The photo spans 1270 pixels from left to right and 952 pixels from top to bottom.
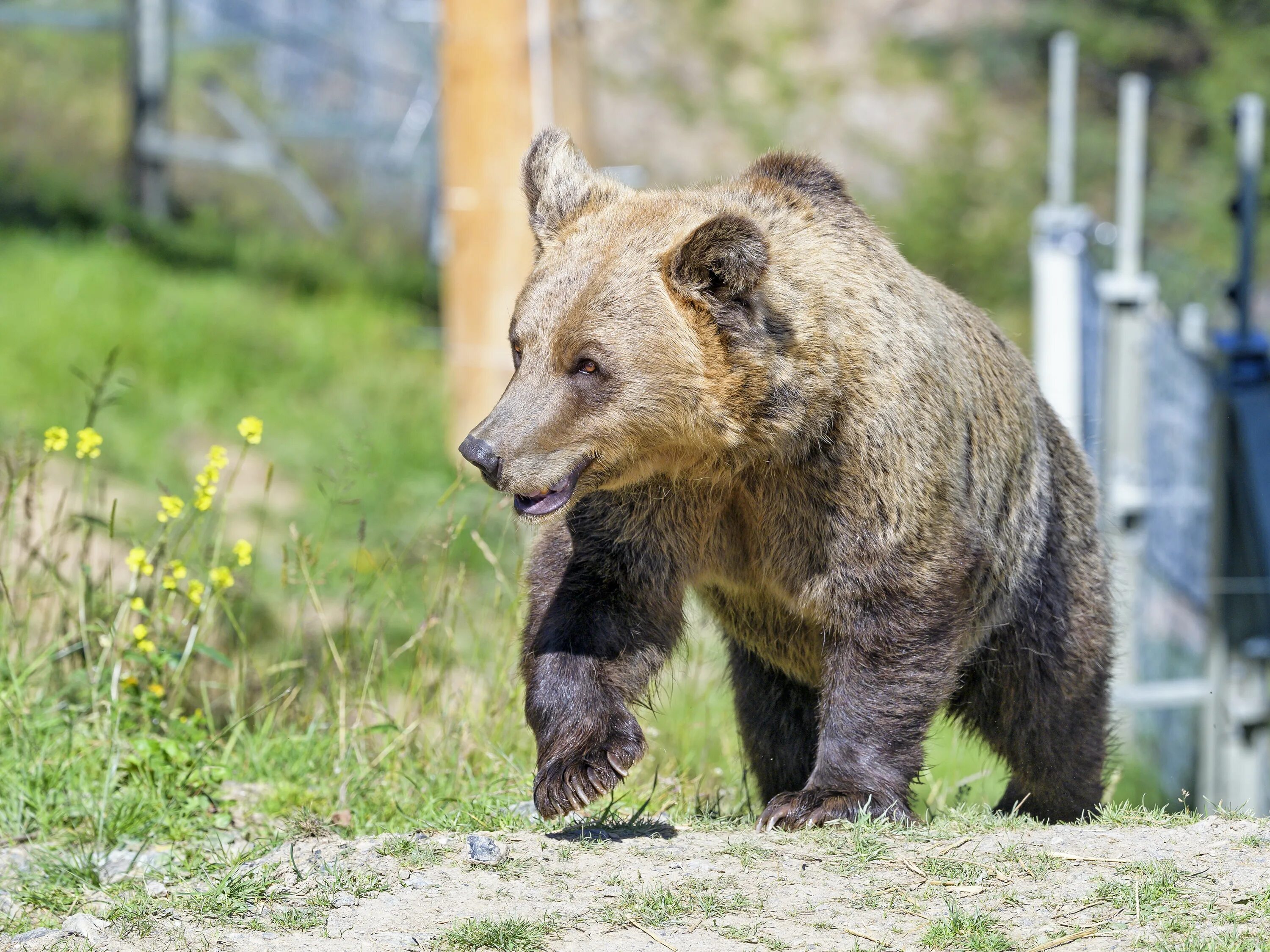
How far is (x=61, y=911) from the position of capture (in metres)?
3.37

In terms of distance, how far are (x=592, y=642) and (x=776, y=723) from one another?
1025 mm

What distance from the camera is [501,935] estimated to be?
292cm

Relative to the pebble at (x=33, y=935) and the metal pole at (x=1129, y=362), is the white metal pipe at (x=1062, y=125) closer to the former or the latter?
the metal pole at (x=1129, y=362)

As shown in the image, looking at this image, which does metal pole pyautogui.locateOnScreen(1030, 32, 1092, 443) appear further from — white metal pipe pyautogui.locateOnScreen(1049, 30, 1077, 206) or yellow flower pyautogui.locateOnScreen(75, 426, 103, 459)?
yellow flower pyautogui.locateOnScreen(75, 426, 103, 459)

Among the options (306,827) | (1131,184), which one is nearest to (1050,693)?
(306,827)

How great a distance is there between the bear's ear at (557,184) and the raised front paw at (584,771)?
1.30 metres

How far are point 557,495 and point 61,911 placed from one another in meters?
1.43

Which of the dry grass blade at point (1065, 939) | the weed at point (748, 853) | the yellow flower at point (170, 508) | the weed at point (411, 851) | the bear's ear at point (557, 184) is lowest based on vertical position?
the dry grass blade at point (1065, 939)

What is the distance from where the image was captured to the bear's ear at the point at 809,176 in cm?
402

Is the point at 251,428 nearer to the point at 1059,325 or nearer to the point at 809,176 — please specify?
the point at 809,176

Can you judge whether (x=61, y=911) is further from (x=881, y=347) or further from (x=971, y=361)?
(x=971, y=361)

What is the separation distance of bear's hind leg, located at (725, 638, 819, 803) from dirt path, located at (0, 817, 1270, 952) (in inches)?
40.7

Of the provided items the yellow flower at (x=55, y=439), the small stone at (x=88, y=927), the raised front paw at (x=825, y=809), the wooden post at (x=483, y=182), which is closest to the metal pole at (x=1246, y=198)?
the wooden post at (x=483, y=182)


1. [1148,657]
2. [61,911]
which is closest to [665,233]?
[61,911]
